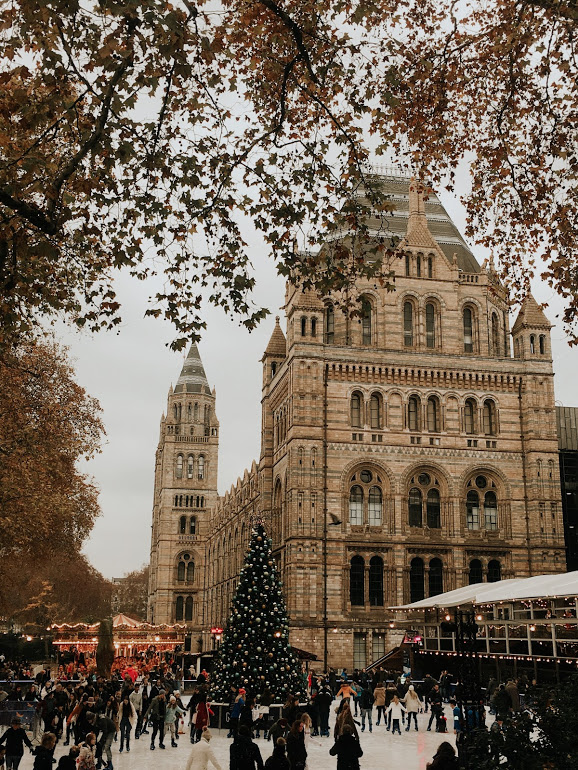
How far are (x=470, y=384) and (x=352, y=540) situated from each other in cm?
1123

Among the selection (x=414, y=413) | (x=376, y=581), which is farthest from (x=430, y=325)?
(x=376, y=581)

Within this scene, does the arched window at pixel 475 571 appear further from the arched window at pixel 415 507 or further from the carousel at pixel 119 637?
the carousel at pixel 119 637

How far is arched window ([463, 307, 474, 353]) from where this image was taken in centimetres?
4838

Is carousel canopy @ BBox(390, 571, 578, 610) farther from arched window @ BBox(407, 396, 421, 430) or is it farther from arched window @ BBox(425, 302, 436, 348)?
arched window @ BBox(425, 302, 436, 348)

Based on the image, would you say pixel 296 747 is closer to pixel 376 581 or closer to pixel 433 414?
pixel 376 581

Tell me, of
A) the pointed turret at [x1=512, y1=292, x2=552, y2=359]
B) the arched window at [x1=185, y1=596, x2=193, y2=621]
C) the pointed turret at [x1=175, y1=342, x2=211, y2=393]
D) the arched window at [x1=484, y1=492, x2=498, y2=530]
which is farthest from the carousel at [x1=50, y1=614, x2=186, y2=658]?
the pointed turret at [x1=175, y1=342, x2=211, y2=393]

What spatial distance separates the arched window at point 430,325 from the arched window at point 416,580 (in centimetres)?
1227

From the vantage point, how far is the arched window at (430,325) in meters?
47.7

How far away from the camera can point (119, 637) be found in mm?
62531

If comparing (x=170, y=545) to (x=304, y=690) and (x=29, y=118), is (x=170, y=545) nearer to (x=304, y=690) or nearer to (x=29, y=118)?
(x=304, y=690)

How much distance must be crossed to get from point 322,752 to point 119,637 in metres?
45.5

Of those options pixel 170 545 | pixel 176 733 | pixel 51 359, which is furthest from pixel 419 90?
pixel 170 545

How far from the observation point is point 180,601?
100 metres

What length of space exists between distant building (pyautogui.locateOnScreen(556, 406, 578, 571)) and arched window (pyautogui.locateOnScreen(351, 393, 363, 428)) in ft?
53.1
